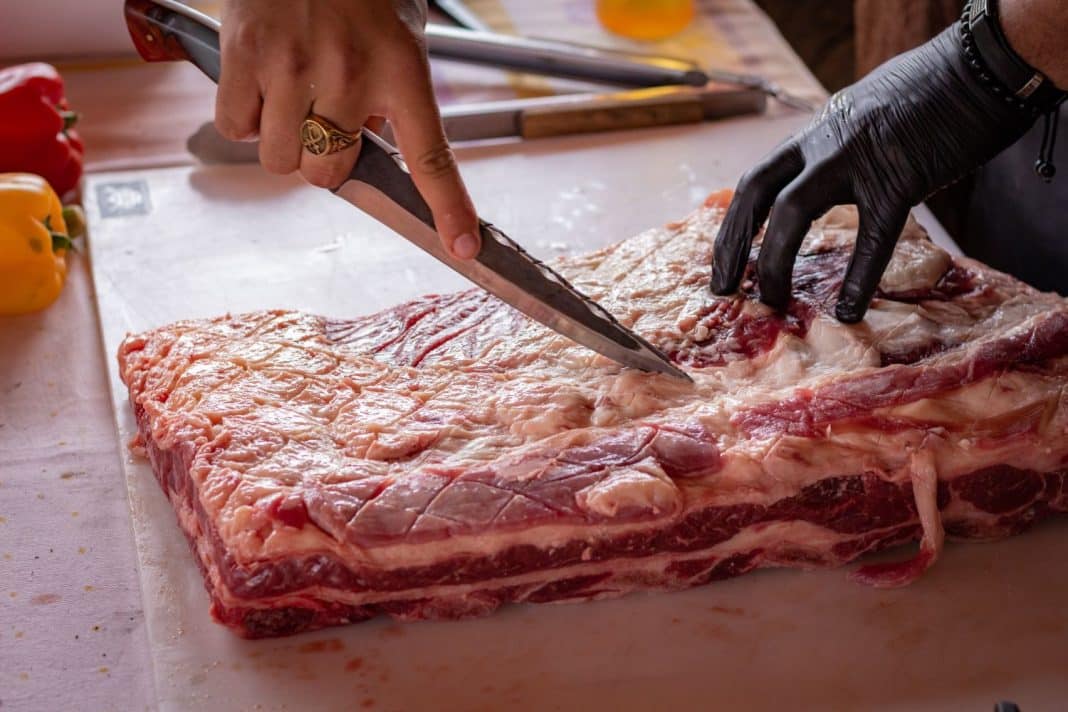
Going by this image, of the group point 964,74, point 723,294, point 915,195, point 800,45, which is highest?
point 964,74

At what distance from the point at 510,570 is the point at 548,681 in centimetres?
25

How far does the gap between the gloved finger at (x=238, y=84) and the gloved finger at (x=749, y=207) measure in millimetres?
1309

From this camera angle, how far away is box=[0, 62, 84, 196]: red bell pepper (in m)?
4.28

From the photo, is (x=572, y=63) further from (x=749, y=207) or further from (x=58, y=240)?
(x=58, y=240)

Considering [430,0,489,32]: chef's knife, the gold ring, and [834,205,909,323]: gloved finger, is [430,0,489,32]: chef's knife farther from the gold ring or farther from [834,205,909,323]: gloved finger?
the gold ring

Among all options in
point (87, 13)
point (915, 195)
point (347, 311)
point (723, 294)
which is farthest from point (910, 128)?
point (87, 13)

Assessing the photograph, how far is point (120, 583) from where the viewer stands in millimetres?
2867

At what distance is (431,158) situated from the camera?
8.30ft

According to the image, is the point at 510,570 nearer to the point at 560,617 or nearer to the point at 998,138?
the point at 560,617

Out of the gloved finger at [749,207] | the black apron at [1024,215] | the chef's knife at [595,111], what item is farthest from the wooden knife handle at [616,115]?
the gloved finger at [749,207]

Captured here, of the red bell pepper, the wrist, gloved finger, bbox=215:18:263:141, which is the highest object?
the wrist

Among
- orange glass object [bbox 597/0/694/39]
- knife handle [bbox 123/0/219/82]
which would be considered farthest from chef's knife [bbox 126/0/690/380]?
orange glass object [bbox 597/0/694/39]

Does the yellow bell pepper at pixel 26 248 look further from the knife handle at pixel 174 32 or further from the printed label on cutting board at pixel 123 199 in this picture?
the knife handle at pixel 174 32

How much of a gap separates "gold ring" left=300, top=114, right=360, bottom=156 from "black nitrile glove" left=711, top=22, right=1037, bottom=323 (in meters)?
1.16
